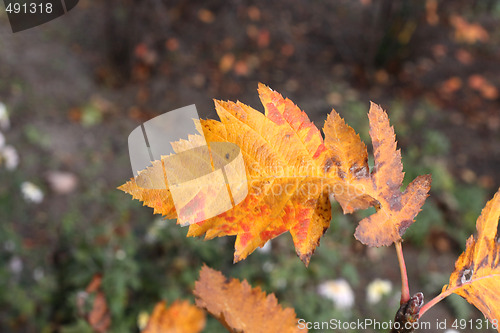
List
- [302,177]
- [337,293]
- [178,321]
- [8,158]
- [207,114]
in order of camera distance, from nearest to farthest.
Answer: [178,321], [302,177], [207,114], [337,293], [8,158]

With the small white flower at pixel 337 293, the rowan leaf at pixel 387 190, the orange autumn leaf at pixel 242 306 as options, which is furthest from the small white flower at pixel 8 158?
the rowan leaf at pixel 387 190

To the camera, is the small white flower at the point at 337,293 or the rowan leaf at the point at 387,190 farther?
the small white flower at the point at 337,293

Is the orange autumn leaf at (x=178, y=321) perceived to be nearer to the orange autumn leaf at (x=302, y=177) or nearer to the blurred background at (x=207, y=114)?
the orange autumn leaf at (x=302, y=177)

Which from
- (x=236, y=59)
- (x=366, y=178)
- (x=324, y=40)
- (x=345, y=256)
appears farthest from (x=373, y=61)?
(x=366, y=178)

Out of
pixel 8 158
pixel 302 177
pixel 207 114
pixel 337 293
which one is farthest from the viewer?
pixel 8 158

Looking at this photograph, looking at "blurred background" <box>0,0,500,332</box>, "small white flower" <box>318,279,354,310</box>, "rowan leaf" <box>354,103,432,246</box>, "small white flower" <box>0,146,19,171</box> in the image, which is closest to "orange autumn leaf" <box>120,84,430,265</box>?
"rowan leaf" <box>354,103,432,246</box>

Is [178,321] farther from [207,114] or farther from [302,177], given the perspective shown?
[207,114]

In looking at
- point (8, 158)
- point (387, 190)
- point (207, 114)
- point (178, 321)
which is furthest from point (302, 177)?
point (8, 158)
